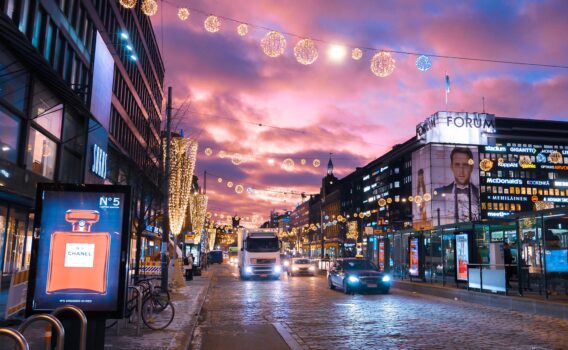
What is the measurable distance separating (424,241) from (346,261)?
5.00 meters

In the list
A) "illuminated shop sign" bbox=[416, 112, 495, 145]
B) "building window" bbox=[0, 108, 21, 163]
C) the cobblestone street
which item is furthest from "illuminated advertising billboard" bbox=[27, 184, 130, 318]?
"illuminated shop sign" bbox=[416, 112, 495, 145]

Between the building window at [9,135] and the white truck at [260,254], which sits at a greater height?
the building window at [9,135]

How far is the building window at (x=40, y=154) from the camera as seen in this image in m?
17.5

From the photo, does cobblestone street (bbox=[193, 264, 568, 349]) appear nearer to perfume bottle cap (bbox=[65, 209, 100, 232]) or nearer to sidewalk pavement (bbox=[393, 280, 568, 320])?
sidewalk pavement (bbox=[393, 280, 568, 320])

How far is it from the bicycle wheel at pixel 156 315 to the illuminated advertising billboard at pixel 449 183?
82.8 meters

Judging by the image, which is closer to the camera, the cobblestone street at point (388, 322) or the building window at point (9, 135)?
the cobblestone street at point (388, 322)

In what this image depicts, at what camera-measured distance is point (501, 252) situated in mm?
20078

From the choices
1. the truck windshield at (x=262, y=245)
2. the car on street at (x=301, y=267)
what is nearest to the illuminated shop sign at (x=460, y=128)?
the car on street at (x=301, y=267)

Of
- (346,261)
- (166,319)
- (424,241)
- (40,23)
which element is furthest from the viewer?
(424,241)

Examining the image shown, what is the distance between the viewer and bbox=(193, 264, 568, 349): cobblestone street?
1081 cm

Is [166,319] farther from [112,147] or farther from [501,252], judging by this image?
[112,147]

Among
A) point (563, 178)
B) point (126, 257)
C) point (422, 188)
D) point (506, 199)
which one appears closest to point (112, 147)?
point (126, 257)

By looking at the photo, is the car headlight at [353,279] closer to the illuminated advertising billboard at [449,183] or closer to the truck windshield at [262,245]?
the truck windshield at [262,245]

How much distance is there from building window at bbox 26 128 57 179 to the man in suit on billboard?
82387 millimetres
